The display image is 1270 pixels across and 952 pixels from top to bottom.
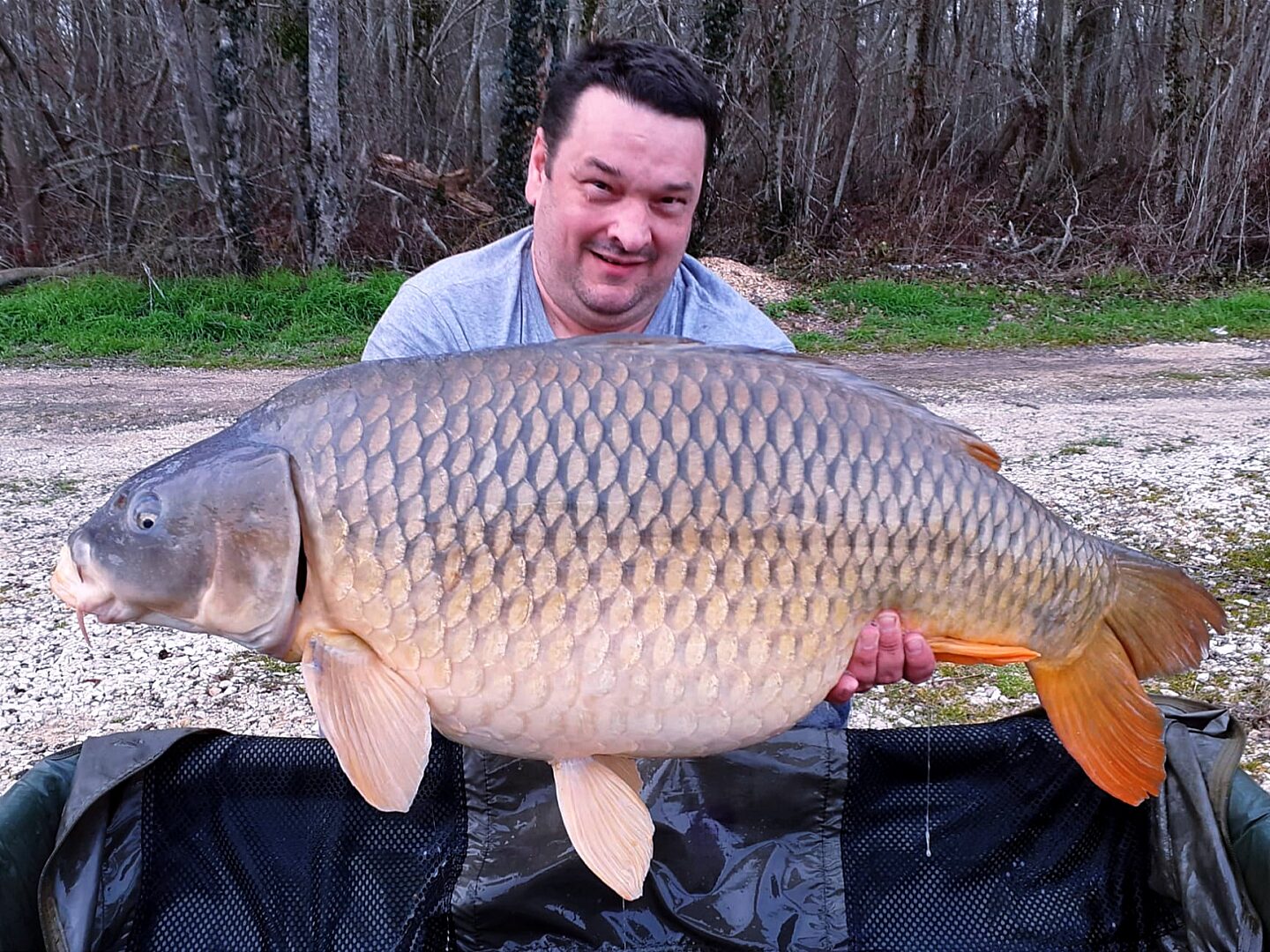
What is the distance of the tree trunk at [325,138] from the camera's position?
20.3 ft

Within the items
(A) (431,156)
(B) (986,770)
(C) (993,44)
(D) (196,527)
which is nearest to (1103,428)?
(B) (986,770)

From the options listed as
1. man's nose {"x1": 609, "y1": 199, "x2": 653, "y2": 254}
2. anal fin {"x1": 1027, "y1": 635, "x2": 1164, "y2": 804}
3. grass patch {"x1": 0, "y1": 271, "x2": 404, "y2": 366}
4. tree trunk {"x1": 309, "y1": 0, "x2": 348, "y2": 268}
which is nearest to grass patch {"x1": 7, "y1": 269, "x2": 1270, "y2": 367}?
grass patch {"x1": 0, "y1": 271, "x2": 404, "y2": 366}

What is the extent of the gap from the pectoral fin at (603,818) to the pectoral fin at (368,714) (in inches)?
6.3

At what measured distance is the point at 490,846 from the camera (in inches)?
59.0

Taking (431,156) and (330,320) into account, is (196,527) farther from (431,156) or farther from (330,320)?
(431,156)

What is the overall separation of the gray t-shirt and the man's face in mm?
83

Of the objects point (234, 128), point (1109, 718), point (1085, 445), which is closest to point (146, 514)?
point (1109, 718)

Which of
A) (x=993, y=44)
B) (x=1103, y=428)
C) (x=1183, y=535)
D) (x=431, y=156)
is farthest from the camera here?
(x=993, y=44)

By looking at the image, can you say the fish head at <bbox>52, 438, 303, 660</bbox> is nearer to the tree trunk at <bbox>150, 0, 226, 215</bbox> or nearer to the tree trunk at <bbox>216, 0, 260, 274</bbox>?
the tree trunk at <bbox>216, 0, 260, 274</bbox>

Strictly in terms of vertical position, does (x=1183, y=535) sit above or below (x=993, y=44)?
below

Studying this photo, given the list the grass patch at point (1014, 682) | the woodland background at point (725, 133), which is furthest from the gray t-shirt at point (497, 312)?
the woodland background at point (725, 133)

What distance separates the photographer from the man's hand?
1085 millimetres

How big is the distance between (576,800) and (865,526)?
393 millimetres

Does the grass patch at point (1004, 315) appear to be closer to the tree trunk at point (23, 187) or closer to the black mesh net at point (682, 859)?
the black mesh net at point (682, 859)
